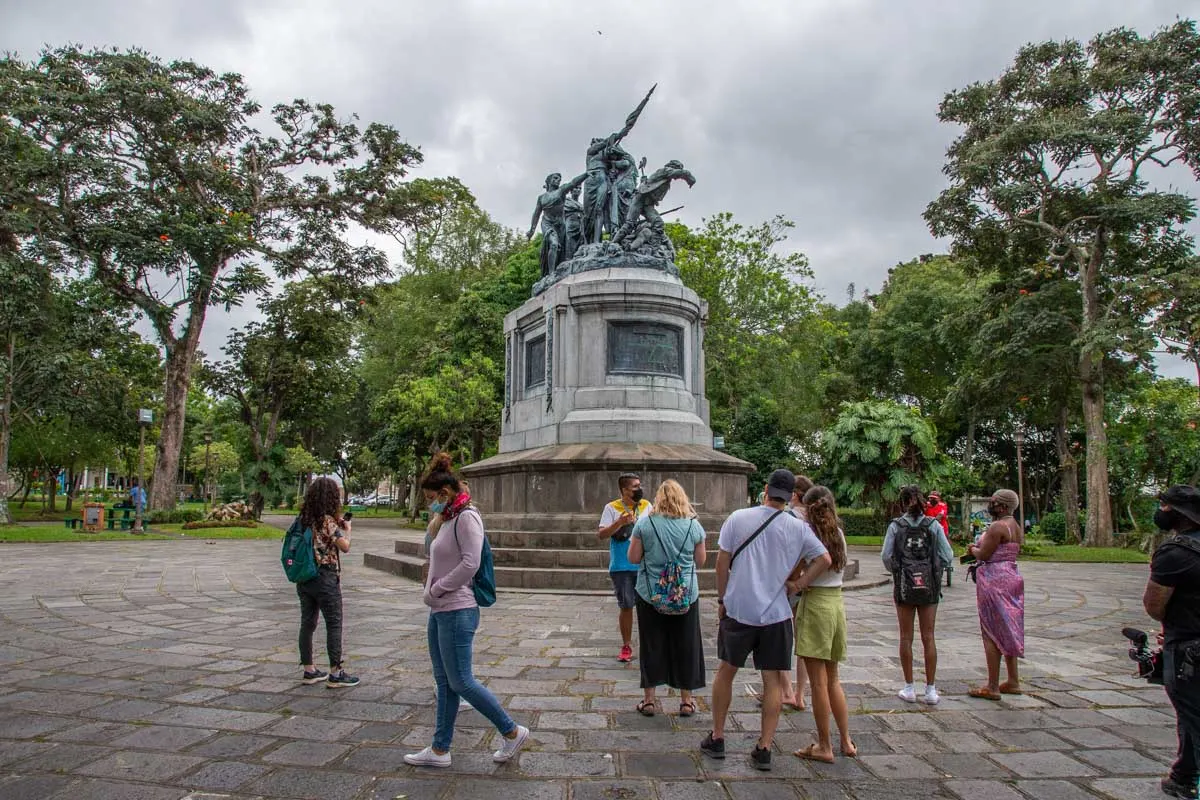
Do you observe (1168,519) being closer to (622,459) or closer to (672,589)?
(672,589)

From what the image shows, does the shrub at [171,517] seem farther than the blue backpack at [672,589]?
Yes

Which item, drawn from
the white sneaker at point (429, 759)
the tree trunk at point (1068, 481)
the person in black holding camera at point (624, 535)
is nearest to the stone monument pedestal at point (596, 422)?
the person in black holding camera at point (624, 535)

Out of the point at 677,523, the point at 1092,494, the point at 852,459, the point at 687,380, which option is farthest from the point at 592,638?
the point at 1092,494

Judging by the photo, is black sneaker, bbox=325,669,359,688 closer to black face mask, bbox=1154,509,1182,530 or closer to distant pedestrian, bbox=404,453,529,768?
distant pedestrian, bbox=404,453,529,768

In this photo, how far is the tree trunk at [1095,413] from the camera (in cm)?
2531

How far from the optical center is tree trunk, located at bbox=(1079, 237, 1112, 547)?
25312 mm

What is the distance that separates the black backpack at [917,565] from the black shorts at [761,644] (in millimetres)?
1612

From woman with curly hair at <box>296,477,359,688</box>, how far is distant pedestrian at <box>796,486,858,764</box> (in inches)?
132

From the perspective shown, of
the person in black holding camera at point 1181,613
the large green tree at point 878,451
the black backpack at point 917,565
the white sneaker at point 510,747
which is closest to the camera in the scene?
the person in black holding camera at point 1181,613

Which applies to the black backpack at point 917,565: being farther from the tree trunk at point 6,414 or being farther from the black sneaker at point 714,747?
the tree trunk at point 6,414

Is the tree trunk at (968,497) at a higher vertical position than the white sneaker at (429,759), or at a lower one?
higher

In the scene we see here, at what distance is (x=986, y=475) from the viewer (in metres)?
46.5

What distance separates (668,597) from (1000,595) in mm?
2727

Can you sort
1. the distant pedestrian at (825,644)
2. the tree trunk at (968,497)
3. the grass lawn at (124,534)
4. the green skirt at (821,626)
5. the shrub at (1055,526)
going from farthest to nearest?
the shrub at (1055,526)
the tree trunk at (968,497)
the grass lawn at (124,534)
the green skirt at (821,626)
the distant pedestrian at (825,644)
